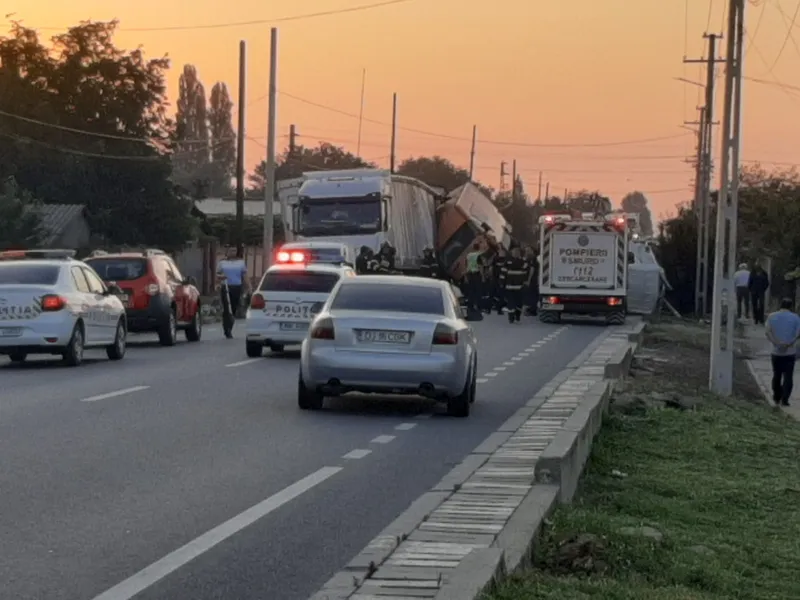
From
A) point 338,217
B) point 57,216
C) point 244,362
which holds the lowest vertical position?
point 244,362

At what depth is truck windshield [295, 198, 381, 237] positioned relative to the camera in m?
45.4

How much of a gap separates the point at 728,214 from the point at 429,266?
2554 cm

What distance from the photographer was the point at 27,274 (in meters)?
24.6

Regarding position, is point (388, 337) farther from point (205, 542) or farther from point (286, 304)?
point (286, 304)

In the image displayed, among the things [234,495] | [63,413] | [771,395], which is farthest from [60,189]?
[234,495]

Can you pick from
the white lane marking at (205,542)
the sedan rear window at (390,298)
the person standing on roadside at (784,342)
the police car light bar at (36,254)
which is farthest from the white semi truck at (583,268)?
the white lane marking at (205,542)

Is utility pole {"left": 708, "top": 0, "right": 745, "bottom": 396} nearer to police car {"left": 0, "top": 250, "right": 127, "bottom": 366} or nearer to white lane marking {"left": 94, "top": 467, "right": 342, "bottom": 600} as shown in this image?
police car {"left": 0, "top": 250, "right": 127, "bottom": 366}

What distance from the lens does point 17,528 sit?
32.8 ft

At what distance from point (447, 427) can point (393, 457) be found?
285cm

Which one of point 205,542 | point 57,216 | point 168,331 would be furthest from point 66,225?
point 205,542

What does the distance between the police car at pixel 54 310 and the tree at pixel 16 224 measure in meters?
31.0

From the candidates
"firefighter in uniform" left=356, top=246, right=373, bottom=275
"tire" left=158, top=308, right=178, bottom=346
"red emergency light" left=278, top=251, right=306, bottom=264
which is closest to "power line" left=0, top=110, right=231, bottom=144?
"firefighter in uniform" left=356, top=246, right=373, bottom=275

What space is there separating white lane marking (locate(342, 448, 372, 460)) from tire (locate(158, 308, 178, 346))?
16.0 metres

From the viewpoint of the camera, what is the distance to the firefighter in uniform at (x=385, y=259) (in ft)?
137
